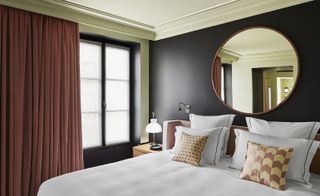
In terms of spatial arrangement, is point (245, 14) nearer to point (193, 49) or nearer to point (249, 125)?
point (193, 49)

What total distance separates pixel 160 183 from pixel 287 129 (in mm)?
1368

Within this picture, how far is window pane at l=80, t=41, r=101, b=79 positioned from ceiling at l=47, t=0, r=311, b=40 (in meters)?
0.53

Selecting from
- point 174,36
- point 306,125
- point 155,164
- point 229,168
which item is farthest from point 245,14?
point 155,164

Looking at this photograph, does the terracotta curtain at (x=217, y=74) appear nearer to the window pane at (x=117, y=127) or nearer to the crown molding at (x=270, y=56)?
the crown molding at (x=270, y=56)

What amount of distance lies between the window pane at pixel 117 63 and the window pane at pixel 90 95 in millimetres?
285

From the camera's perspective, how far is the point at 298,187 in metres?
1.85

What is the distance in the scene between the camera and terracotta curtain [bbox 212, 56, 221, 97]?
10.3ft

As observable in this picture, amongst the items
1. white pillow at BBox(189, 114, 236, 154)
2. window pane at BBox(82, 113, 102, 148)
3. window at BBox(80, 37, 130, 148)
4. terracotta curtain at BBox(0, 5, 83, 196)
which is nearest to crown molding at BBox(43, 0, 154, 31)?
terracotta curtain at BBox(0, 5, 83, 196)

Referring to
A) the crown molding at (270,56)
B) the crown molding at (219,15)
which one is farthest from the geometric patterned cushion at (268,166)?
the crown molding at (219,15)

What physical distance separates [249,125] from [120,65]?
2375 mm

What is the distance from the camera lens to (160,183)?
1.91 meters

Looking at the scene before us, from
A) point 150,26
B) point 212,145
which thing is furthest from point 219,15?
point 212,145

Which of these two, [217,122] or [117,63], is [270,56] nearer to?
[217,122]

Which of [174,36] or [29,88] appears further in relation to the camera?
[174,36]
